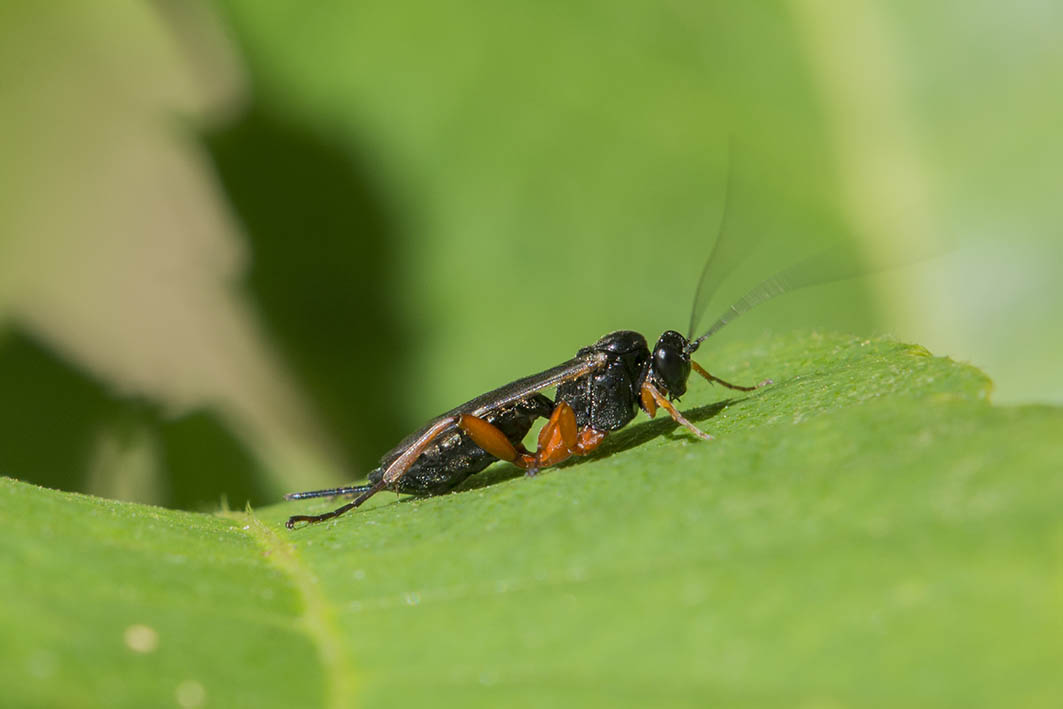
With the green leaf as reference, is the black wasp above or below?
above

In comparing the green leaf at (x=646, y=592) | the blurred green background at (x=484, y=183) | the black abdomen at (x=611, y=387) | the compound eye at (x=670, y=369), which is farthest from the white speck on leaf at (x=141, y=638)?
the blurred green background at (x=484, y=183)

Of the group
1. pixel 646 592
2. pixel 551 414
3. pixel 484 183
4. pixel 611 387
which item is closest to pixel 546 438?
pixel 551 414

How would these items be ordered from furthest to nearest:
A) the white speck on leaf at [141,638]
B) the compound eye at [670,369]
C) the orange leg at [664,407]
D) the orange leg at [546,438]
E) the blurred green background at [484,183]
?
the blurred green background at [484,183] → the compound eye at [670,369] → the orange leg at [546,438] → the orange leg at [664,407] → the white speck on leaf at [141,638]

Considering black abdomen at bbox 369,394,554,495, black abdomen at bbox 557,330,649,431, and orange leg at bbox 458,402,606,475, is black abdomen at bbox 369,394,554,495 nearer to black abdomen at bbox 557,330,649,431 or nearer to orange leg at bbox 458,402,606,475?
orange leg at bbox 458,402,606,475

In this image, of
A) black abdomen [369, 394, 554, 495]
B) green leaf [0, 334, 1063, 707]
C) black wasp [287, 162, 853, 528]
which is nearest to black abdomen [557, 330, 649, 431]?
black wasp [287, 162, 853, 528]

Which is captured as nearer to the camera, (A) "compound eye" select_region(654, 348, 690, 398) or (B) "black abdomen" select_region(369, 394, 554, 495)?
(B) "black abdomen" select_region(369, 394, 554, 495)

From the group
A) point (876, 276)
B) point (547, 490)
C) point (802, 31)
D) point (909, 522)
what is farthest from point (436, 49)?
point (909, 522)

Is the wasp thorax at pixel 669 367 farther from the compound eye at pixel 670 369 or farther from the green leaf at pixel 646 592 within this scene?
the green leaf at pixel 646 592
